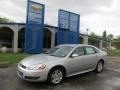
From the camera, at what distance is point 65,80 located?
7020 mm

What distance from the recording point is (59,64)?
6422 millimetres

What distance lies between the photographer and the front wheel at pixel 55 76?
620 cm

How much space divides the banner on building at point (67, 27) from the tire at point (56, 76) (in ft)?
42.3

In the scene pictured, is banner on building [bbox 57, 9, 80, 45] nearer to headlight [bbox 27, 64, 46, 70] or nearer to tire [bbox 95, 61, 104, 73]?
tire [bbox 95, 61, 104, 73]

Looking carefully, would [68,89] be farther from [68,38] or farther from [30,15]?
[68,38]

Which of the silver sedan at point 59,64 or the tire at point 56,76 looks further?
the tire at point 56,76

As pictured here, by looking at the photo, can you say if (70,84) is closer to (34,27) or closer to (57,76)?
(57,76)

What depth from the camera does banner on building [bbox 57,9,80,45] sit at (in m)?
19.5

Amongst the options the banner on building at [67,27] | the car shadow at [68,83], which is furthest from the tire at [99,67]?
the banner on building at [67,27]

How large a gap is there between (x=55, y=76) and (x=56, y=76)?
48mm

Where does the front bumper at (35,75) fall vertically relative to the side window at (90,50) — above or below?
below

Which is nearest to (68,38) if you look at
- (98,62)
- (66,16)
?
(66,16)

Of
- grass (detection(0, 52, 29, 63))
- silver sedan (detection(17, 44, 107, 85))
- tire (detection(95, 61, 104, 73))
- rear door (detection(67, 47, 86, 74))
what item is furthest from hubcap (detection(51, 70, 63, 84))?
grass (detection(0, 52, 29, 63))

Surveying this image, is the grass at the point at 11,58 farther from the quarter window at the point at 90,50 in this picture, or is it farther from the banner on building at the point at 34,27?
the quarter window at the point at 90,50
